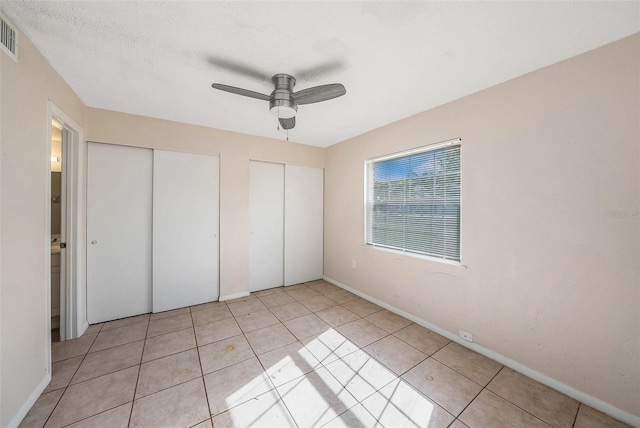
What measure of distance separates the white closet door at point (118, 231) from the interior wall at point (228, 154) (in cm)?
23

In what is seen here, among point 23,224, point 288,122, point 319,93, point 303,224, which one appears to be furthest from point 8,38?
point 303,224

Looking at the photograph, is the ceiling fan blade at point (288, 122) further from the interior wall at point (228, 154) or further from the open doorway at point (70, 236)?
the open doorway at point (70, 236)

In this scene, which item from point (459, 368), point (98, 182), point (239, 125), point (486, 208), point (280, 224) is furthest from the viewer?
point (280, 224)

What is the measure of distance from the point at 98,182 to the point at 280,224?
7.54 ft

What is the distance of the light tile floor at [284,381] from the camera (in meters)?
1.47

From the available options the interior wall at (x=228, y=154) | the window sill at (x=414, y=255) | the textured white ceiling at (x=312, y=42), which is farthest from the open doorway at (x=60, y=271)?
the window sill at (x=414, y=255)

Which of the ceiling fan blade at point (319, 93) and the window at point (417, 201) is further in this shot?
the window at point (417, 201)

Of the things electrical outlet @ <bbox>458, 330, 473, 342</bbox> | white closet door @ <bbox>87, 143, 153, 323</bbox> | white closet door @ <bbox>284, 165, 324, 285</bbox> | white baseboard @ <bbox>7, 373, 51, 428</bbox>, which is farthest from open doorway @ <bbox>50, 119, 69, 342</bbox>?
electrical outlet @ <bbox>458, 330, 473, 342</bbox>

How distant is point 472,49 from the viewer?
1587mm

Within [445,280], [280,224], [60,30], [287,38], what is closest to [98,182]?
[60,30]

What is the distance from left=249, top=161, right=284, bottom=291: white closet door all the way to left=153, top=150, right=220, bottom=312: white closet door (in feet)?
1.72

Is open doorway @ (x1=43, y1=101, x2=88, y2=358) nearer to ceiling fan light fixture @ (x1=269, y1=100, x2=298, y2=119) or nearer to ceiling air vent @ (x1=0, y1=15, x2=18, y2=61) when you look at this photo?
ceiling air vent @ (x1=0, y1=15, x2=18, y2=61)

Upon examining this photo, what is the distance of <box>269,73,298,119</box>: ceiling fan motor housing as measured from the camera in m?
1.85

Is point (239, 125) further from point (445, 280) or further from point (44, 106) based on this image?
point (445, 280)
